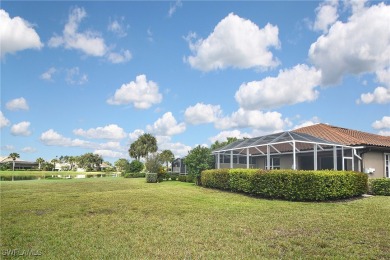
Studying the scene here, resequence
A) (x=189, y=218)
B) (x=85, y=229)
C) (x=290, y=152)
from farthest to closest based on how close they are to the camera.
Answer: (x=290, y=152)
(x=189, y=218)
(x=85, y=229)

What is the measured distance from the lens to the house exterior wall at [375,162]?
2136 cm

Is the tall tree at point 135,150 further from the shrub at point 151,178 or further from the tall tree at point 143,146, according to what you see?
the shrub at point 151,178

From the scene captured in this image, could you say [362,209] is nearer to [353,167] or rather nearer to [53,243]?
[353,167]

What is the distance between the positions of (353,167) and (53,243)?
19.5m

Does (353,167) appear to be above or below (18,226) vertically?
above

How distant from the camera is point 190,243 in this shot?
7.04 m

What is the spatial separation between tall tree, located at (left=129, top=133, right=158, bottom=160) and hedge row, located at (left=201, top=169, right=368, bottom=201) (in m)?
61.7

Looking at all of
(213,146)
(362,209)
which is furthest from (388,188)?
(213,146)

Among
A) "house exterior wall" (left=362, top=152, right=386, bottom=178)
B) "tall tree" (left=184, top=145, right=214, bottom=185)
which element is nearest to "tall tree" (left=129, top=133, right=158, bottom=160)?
"tall tree" (left=184, top=145, right=214, bottom=185)

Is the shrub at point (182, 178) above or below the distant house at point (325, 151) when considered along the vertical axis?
below

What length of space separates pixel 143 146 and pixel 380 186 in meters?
65.7

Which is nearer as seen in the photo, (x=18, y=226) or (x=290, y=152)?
(x=18, y=226)

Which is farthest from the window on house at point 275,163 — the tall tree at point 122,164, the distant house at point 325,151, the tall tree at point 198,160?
the tall tree at point 122,164

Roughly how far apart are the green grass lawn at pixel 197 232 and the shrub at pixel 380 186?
567 centimetres
